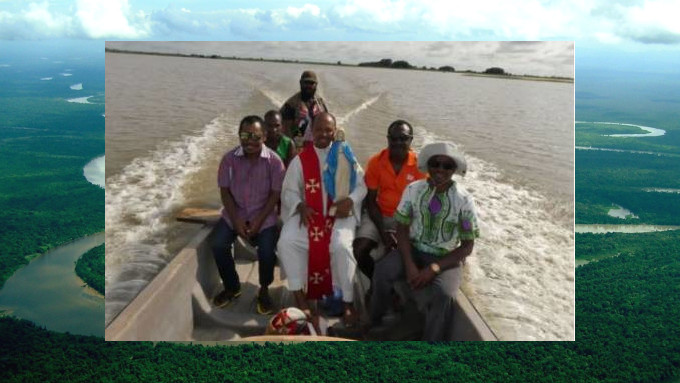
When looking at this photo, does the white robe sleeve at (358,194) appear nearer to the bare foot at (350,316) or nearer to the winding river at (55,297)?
the bare foot at (350,316)

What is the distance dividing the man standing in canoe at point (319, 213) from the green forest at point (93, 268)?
1358 centimetres

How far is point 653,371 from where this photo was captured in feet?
42.8

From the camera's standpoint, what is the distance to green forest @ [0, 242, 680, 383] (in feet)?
18.1

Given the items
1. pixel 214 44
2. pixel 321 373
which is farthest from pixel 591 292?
pixel 214 44

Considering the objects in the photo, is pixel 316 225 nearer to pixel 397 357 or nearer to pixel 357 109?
pixel 397 357

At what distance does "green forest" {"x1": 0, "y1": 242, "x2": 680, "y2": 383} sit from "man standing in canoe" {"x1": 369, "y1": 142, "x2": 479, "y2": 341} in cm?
70

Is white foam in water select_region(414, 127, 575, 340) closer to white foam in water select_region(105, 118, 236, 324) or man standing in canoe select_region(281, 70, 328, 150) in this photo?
man standing in canoe select_region(281, 70, 328, 150)

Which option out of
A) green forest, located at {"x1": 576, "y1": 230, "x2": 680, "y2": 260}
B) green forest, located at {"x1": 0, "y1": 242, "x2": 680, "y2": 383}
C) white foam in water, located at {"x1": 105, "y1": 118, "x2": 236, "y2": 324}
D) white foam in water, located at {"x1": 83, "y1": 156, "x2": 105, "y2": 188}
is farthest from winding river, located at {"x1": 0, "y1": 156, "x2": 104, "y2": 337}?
green forest, located at {"x1": 576, "y1": 230, "x2": 680, "y2": 260}

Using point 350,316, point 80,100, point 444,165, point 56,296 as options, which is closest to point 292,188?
point 350,316

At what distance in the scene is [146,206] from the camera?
342 inches

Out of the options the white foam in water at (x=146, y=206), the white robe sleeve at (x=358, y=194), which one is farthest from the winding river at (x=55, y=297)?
the white robe sleeve at (x=358, y=194)

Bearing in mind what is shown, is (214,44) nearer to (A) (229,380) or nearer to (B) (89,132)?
(A) (229,380)

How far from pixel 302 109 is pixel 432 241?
1578 mm

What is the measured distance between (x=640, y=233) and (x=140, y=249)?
80.7 feet
